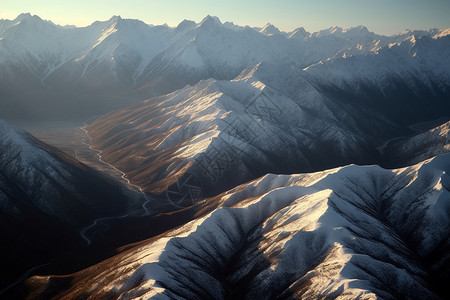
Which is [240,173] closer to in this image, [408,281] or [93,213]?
[93,213]

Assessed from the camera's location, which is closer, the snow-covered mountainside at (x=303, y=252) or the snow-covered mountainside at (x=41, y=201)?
the snow-covered mountainside at (x=303, y=252)

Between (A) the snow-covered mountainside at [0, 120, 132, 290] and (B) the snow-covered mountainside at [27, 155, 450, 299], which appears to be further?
(A) the snow-covered mountainside at [0, 120, 132, 290]

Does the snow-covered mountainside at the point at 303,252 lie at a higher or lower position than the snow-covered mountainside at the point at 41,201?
lower

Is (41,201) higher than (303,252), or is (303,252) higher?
(41,201)

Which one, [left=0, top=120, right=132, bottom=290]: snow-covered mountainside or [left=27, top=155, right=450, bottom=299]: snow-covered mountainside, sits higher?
[left=0, top=120, right=132, bottom=290]: snow-covered mountainside

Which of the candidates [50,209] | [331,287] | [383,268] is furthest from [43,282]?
[383,268]
